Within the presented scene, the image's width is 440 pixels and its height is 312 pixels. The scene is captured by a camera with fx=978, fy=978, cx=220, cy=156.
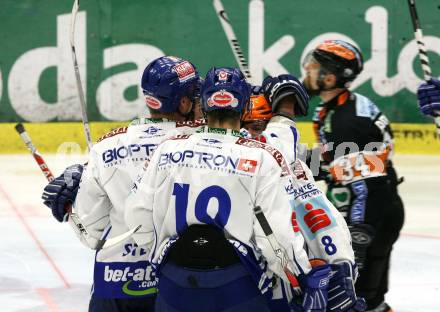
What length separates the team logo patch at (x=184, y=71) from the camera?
3420 millimetres

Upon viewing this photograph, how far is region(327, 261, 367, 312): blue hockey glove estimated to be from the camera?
131 inches

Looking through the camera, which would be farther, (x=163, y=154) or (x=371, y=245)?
(x=371, y=245)

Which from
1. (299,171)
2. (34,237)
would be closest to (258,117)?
(299,171)

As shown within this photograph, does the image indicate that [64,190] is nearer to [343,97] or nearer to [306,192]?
[306,192]

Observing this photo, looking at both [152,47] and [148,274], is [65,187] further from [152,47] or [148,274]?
[152,47]

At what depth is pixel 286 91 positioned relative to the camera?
3.62 metres

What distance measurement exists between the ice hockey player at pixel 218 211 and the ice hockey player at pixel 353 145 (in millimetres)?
1379

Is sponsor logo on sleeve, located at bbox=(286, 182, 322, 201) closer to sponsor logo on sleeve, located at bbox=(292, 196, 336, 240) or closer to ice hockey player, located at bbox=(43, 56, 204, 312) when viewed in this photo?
sponsor logo on sleeve, located at bbox=(292, 196, 336, 240)

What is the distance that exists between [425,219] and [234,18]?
4.66 m

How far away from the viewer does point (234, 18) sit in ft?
39.9

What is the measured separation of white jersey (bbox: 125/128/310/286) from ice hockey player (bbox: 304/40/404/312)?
1.40 m

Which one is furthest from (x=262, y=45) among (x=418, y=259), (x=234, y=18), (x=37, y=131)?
(x=418, y=259)

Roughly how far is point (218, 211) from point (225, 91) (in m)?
0.38

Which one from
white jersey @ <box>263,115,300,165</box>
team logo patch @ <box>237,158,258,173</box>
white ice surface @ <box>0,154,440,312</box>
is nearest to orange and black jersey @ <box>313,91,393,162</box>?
white jersey @ <box>263,115,300,165</box>
